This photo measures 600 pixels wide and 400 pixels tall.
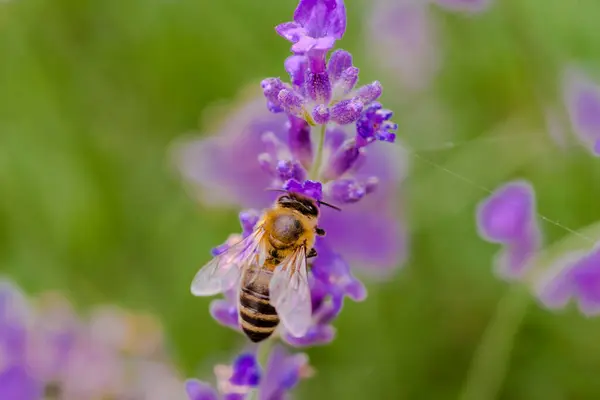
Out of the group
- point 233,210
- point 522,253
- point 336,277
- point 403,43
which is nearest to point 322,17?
point 336,277

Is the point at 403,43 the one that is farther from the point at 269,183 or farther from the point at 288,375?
the point at 288,375

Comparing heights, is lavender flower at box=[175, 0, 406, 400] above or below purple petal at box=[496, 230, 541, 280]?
below

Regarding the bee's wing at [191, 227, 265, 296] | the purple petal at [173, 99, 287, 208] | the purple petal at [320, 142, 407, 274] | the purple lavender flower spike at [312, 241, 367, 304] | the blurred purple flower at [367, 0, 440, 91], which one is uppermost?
the blurred purple flower at [367, 0, 440, 91]

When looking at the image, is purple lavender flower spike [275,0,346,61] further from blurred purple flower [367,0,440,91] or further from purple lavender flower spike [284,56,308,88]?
blurred purple flower [367,0,440,91]

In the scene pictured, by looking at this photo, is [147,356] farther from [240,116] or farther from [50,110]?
[50,110]

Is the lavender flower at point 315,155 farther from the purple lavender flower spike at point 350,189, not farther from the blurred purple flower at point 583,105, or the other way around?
the blurred purple flower at point 583,105

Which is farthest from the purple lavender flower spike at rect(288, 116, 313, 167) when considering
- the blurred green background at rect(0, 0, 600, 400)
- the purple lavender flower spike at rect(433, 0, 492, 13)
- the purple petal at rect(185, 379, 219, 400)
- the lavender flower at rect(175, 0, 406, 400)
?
the purple lavender flower spike at rect(433, 0, 492, 13)

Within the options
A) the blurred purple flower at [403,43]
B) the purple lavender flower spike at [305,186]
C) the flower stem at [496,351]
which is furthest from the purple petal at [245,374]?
the blurred purple flower at [403,43]
